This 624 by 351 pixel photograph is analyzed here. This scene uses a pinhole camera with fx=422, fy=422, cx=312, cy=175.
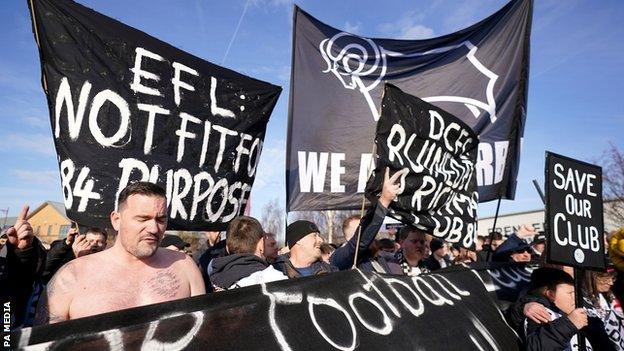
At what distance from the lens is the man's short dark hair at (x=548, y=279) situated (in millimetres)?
3057

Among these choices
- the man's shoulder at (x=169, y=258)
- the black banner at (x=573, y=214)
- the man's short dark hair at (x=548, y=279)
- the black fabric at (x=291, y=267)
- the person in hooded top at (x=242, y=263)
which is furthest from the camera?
the black fabric at (x=291, y=267)

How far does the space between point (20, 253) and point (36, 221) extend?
76683 mm

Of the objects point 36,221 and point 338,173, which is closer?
point 338,173

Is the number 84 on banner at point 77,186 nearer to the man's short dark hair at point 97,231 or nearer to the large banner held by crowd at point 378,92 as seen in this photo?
the man's short dark hair at point 97,231

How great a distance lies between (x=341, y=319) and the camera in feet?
7.18

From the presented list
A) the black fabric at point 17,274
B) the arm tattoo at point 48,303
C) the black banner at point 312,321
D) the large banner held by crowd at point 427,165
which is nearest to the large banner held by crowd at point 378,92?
the large banner held by crowd at point 427,165

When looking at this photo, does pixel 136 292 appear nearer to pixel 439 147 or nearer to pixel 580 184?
pixel 439 147

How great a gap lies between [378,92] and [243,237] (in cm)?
346

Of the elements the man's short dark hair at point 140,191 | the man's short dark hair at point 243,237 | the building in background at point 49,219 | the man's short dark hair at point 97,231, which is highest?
the man's short dark hair at point 140,191

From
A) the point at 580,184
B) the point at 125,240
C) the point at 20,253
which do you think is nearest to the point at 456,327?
the point at 580,184

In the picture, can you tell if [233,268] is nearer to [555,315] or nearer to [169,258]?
[169,258]

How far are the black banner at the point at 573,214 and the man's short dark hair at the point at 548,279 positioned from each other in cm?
10

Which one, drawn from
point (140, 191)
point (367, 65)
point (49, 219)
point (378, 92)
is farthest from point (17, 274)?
point (49, 219)

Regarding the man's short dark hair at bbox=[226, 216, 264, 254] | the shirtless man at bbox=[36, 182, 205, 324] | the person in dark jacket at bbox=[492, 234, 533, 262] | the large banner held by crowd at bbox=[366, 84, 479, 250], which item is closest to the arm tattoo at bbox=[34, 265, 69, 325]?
the shirtless man at bbox=[36, 182, 205, 324]
